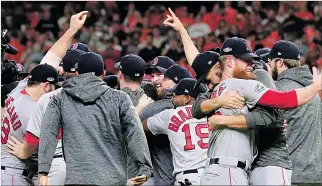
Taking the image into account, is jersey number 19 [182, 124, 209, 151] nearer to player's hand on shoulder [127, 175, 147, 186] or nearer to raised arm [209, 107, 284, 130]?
player's hand on shoulder [127, 175, 147, 186]

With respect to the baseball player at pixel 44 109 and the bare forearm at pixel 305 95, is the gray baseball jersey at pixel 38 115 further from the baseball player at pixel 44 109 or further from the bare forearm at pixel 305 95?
the bare forearm at pixel 305 95

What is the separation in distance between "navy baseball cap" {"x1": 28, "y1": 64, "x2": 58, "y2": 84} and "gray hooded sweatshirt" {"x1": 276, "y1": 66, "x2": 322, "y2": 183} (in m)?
2.13

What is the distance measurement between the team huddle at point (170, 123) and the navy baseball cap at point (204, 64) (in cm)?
1

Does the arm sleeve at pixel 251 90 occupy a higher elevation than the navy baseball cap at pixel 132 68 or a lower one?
higher

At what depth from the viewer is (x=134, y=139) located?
22.3 feet

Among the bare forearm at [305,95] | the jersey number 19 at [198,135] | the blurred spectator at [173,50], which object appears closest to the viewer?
the bare forearm at [305,95]

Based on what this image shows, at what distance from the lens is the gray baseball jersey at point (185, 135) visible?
306 inches

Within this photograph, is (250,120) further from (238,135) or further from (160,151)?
(160,151)

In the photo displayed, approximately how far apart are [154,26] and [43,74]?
31.5 ft

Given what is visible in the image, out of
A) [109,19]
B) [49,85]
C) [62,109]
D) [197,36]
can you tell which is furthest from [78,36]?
[62,109]

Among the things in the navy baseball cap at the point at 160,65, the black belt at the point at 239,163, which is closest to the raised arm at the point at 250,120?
the black belt at the point at 239,163

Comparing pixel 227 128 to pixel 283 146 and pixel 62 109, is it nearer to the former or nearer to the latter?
pixel 283 146

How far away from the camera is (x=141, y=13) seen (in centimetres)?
1820

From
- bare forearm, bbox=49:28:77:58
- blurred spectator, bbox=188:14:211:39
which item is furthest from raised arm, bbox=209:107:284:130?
blurred spectator, bbox=188:14:211:39
